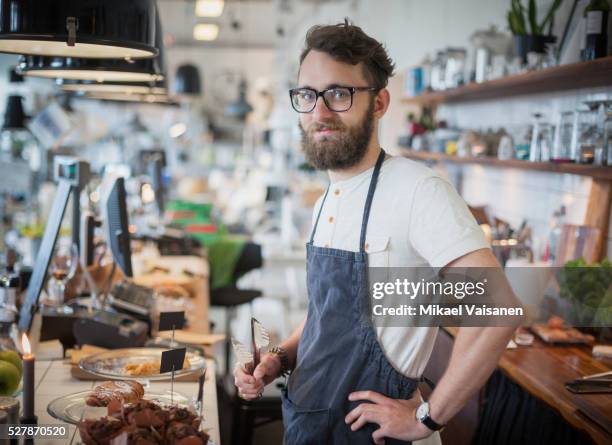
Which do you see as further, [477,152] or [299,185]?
[299,185]

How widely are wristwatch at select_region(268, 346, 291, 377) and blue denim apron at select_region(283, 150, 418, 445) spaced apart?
137 millimetres

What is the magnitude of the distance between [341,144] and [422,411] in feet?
2.31

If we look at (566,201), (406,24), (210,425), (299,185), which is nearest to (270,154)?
(299,185)

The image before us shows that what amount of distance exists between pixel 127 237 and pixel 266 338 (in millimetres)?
1139

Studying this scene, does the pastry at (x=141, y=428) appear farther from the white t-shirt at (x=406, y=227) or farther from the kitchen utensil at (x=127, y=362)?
the kitchen utensil at (x=127, y=362)

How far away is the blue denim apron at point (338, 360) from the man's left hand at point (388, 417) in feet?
0.13

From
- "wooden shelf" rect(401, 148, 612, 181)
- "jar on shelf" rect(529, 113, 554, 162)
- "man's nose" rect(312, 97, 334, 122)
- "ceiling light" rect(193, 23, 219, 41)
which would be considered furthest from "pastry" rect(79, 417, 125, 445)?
"ceiling light" rect(193, 23, 219, 41)

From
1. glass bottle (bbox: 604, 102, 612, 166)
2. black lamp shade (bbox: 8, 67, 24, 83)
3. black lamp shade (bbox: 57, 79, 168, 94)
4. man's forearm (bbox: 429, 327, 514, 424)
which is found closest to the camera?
man's forearm (bbox: 429, 327, 514, 424)

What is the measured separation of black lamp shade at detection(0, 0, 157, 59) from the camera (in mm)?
1938

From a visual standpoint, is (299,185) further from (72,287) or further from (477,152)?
(72,287)

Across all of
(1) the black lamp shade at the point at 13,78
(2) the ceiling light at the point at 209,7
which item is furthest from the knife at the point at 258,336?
(2) the ceiling light at the point at 209,7

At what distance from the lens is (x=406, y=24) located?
28.6ft

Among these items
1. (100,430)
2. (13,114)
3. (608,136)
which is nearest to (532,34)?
(608,136)

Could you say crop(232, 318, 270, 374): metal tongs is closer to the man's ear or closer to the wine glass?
the man's ear
